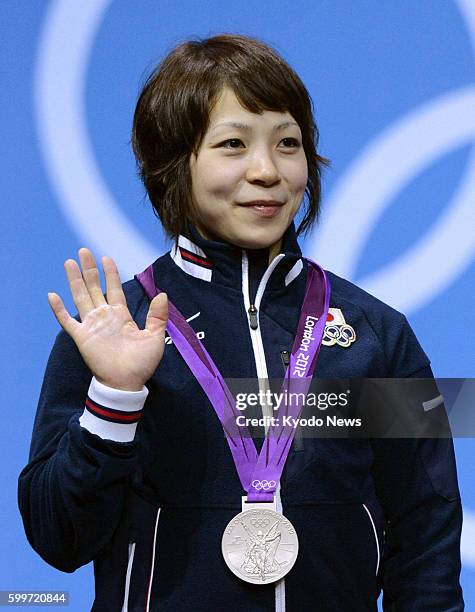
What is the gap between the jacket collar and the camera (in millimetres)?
1603

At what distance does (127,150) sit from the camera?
223cm

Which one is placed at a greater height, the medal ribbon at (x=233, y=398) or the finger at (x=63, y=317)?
the finger at (x=63, y=317)

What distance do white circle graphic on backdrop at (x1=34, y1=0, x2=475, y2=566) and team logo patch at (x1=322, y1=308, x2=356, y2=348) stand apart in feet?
1.93

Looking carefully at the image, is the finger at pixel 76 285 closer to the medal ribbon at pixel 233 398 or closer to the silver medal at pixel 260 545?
the medal ribbon at pixel 233 398

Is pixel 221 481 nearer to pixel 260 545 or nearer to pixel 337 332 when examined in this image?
pixel 260 545

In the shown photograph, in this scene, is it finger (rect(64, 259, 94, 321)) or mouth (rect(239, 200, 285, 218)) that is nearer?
finger (rect(64, 259, 94, 321))

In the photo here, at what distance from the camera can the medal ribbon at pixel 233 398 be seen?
148 centimetres

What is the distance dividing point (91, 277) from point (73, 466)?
23cm

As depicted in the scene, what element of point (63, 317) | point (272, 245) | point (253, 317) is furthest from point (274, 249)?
point (63, 317)

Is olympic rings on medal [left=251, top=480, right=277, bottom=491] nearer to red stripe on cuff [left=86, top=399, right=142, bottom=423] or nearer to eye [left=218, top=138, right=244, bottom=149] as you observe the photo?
red stripe on cuff [left=86, top=399, right=142, bottom=423]

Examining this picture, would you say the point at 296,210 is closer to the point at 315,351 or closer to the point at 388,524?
the point at 315,351

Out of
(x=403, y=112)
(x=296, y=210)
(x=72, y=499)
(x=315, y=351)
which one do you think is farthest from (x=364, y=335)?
(x=403, y=112)

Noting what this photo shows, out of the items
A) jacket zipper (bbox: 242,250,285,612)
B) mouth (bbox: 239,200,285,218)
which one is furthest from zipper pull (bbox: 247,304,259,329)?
mouth (bbox: 239,200,285,218)

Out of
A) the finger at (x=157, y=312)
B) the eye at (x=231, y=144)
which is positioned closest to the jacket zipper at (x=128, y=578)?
the finger at (x=157, y=312)
